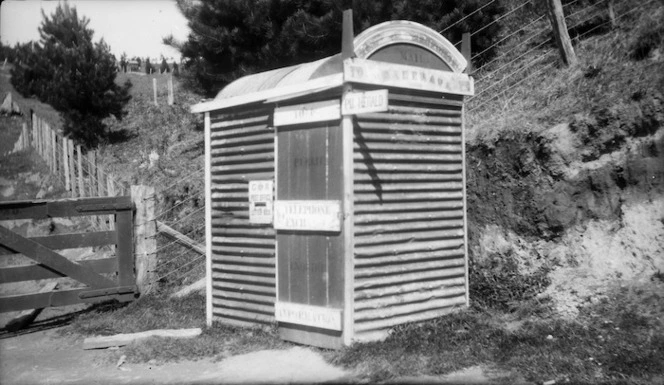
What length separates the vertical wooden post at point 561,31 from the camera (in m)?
10.7

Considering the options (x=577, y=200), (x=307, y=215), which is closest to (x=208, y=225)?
(x=307, y=215)

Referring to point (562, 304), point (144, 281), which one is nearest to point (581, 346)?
point (562, 304)

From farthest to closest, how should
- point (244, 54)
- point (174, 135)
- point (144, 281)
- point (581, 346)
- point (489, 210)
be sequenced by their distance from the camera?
point (174, 135) → point (244, 54) → point (144, 281) → point (489, 210) → point (581, 346)

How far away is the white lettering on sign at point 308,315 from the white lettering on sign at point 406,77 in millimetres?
2634

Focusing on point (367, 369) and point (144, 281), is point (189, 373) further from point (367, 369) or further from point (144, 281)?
point (144, 281)

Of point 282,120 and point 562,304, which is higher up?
point 282,120

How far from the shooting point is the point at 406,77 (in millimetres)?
7746

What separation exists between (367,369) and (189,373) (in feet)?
6.58

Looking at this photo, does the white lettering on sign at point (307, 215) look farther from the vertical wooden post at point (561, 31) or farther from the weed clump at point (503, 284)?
the vertical wooden post at point (561, 31)

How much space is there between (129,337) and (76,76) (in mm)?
15917

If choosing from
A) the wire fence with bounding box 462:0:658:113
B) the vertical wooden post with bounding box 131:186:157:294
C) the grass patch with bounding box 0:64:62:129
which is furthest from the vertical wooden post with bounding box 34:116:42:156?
the wire fence with bounding box 462:0:658:113

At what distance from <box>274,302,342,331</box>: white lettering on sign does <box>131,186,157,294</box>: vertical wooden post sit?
10.7 feet

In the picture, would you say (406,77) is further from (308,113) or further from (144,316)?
(144,316)

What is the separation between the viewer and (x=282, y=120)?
8016 mm
